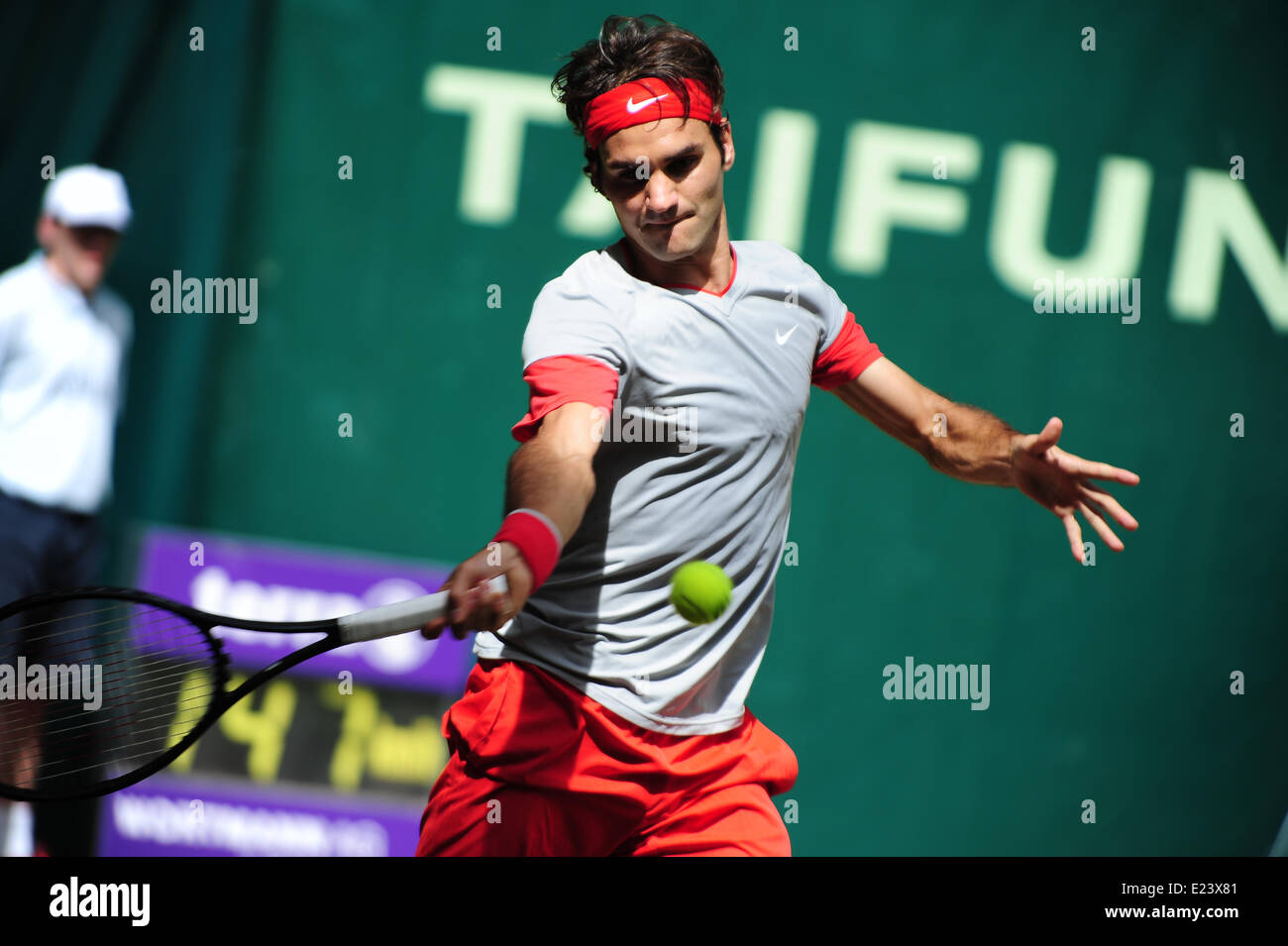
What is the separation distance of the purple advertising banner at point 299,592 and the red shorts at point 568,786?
1.84 meters

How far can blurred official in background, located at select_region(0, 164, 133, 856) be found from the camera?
162 inches

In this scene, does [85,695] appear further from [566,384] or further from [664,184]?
[664,184]

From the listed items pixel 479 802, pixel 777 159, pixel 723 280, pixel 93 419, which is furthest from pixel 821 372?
pixel 93 419

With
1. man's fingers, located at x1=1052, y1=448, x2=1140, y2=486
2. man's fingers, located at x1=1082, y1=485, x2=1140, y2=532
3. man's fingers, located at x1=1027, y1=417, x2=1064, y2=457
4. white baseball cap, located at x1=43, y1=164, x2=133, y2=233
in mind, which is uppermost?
white baseball cap, located at x1=43, y1=164, x2=133, y2=233

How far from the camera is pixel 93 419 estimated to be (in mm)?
4270

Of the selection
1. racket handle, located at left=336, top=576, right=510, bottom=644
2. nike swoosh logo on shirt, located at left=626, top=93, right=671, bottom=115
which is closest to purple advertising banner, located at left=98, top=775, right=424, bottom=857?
racket handle, located at left=336, top=576, right=510, bottom=644

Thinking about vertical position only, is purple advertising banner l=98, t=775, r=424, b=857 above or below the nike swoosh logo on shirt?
below

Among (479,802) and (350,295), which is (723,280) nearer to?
(479,802)

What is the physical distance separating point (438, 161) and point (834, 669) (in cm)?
216

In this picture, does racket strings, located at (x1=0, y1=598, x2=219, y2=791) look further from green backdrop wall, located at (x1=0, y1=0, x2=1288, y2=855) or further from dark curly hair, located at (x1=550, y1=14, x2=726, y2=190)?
dark curly hair, located at (x1=550, y1=14, x2=726, y2=190)

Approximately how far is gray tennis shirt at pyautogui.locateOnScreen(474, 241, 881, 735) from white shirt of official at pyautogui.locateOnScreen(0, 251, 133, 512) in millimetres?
2427

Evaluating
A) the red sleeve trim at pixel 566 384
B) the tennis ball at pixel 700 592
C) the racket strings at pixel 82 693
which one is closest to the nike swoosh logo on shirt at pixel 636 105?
the red sleeve trim at pixel 566 384

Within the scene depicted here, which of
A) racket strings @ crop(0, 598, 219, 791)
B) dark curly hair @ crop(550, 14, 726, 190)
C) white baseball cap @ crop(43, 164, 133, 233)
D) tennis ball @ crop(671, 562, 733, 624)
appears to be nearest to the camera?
tennis ball @ crop(671, 562, 733, 624)

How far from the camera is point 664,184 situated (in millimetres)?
2240
